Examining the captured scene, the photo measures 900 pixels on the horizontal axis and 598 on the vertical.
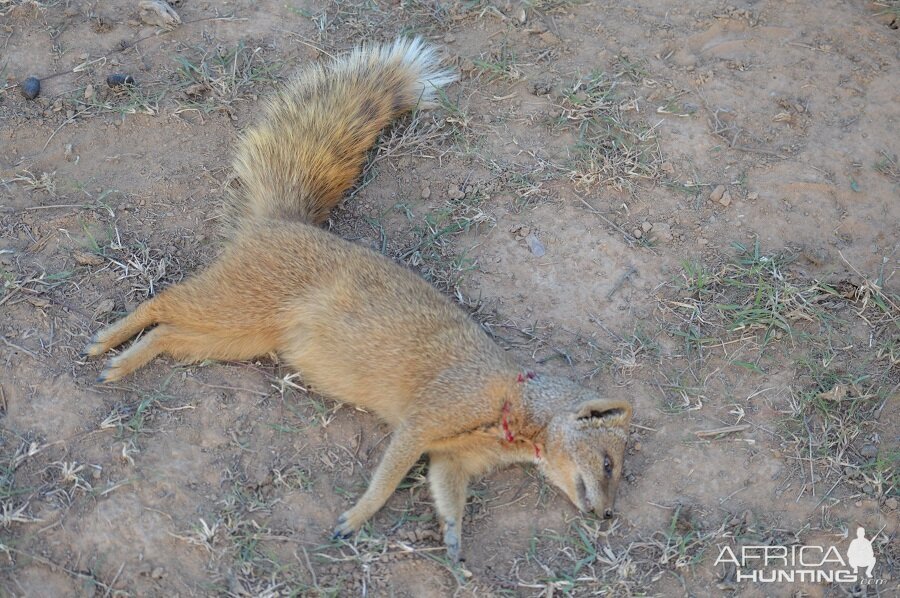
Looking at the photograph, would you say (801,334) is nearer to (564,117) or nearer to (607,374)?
(607,374)

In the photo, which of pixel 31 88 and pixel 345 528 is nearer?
pixel 345 528

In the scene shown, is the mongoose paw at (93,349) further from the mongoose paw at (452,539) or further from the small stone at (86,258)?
the mongoose paw at (452,539)

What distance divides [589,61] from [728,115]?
2.97 ft

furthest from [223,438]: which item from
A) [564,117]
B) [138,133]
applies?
[564,117]

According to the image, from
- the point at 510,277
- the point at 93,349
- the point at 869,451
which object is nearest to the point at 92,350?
the point at 93,349

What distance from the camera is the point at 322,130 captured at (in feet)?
15.5

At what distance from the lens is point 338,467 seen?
3.96 metres

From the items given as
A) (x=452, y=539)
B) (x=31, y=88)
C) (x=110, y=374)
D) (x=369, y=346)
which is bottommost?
(x=452, y=539)

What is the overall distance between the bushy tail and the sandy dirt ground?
0.20 metres

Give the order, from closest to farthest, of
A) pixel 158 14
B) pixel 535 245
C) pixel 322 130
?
pixel 322 130
pixel 535 245
pixel 158 14

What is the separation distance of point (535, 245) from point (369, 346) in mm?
1210

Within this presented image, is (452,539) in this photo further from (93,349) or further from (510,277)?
(93,349)

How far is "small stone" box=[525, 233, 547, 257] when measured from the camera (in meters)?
4.81

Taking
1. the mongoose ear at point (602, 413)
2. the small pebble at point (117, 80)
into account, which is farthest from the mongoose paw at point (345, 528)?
the small pebble at point (117, 80)
